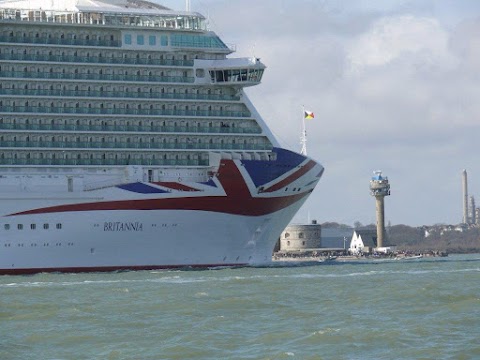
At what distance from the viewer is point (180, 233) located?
66.8 m

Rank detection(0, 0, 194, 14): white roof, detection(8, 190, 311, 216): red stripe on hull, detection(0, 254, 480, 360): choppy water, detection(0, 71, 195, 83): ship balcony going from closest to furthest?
detection(0, 254, 480, 360): choppy water, detection(8, 190, 311, 216): red stripe on hull, detection(0, 71, 195, 83): ship balcony, detection(0, 0, 194, 14): white roof

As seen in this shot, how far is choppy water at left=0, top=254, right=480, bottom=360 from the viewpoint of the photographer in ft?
109

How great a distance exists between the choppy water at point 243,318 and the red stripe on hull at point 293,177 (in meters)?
11.8

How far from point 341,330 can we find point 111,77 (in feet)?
119

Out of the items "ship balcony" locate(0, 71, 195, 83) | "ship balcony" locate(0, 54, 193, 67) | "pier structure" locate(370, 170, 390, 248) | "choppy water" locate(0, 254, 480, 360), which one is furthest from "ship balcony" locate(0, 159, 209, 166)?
"pier structure" locate(370, 170, 390, 248)

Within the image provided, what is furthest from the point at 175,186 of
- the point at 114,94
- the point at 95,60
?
the point at 95,60

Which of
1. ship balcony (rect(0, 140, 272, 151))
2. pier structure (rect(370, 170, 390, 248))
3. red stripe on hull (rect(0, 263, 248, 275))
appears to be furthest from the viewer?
pier structure (rect(370, 170, 390, 248))

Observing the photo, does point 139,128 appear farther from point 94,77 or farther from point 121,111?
point 94,77

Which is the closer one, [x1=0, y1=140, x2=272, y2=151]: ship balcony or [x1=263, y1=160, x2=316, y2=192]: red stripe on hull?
[x1=0, y1=140, x2=272, y2=151]: ship balcony

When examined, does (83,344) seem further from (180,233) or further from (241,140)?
(241,140)

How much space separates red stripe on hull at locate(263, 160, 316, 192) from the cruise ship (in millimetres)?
80

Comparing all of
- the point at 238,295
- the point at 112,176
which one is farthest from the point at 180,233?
the point at 238,295

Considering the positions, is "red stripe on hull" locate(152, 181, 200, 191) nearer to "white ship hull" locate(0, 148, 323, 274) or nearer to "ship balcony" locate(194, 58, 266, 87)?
"white ship hull" locate(0, 148, 323, 274)

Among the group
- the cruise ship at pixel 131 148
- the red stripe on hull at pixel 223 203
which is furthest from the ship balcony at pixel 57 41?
the red stripe on hull at pixel 223 203
